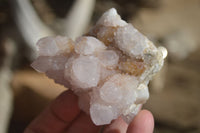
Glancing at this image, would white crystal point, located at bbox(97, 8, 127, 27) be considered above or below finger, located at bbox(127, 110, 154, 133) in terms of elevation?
above

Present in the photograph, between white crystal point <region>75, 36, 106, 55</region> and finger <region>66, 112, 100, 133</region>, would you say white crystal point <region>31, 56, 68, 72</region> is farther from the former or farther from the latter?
finger <region>66, 112, 100, 133</region>

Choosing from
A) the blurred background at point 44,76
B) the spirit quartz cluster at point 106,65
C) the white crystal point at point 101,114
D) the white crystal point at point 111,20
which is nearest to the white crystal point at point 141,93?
the spirit quartz cluster at point 106,65

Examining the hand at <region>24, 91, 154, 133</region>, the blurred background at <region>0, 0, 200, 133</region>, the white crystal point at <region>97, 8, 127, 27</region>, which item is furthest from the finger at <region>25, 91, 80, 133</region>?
the blurred background at <region>0, 0, 200, 133</region>

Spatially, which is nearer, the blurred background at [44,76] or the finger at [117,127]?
the finger at [117,127]

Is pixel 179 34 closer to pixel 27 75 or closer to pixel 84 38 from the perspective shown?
pixel 27 75

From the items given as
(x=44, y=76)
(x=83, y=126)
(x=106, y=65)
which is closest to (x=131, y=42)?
(x=106, y=65)

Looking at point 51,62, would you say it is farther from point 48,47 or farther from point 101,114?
point 101,114

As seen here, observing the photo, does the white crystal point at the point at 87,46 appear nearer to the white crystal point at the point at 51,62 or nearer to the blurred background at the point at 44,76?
the white crystal point at the point at 51,62
